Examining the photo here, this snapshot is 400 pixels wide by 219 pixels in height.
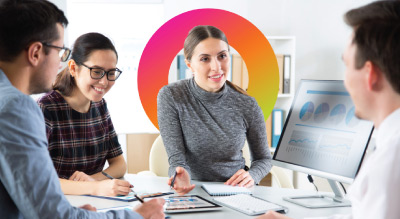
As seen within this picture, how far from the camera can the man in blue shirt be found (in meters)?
1.03

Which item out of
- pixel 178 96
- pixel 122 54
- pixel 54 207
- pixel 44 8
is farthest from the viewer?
pixel 122 54

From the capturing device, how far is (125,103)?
13.0 ft

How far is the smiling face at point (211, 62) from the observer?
2.18 meters

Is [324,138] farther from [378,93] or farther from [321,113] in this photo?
[378,93]

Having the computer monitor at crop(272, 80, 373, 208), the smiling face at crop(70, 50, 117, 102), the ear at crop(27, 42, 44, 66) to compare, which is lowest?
the computer monitor at crop(272, 80, 373, 208)

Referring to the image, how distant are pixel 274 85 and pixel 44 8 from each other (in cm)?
204

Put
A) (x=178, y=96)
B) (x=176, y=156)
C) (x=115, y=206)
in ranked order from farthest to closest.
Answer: (x=178, y=96), (x=176, y=156), (x=115, y=206)

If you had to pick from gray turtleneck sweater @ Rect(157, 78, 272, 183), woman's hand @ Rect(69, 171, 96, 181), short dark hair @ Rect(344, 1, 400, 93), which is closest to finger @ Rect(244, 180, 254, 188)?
gray turtleneck sweater @ Rect(157, 78, 272, 183)

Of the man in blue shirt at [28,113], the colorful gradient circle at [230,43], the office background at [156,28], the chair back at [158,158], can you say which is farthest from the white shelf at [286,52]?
the man in blue shirt at [28,113]

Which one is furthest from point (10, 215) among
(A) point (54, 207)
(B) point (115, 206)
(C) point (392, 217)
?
(C) point (392, 217)

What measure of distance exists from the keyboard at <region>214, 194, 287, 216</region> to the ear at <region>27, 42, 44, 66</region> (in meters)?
0.89

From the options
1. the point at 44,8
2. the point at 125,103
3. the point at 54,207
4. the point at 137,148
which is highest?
the point at 44,8

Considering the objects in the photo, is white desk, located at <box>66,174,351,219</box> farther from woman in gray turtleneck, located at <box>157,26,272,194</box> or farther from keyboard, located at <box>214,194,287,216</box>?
woman in gray turtleneck, located at <box>157,26,272,194</box>

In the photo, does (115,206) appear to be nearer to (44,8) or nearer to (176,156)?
(176,156)
